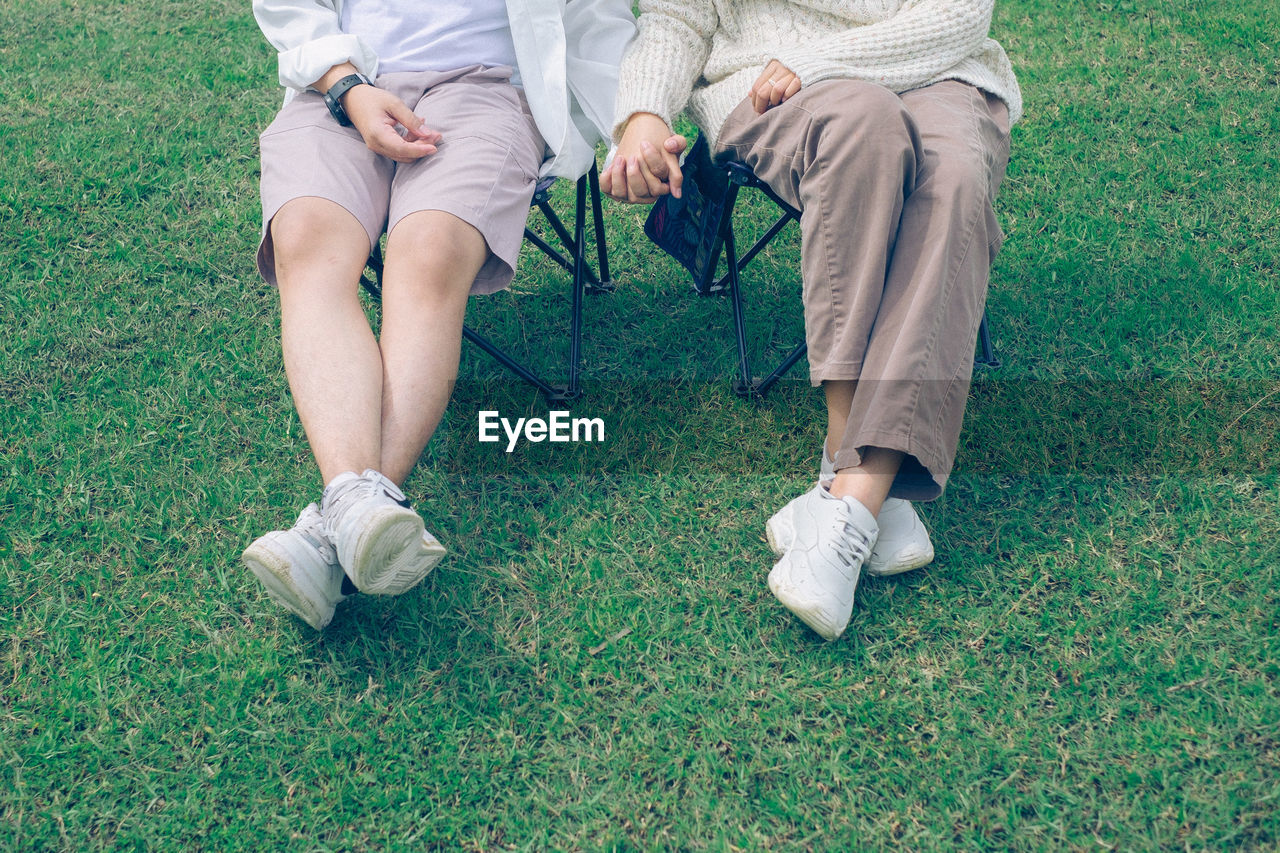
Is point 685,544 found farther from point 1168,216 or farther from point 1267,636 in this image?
point 1168,216

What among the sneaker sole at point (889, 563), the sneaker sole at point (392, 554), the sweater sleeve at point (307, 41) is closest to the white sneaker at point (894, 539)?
the sneaker sole at point (889, 563)

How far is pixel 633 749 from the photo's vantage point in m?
2.03

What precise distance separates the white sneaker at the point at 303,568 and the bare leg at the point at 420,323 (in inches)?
8.2

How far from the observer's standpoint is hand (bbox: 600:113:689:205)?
240cm

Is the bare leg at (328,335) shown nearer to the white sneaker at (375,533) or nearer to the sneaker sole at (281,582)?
the white sneaker at (375,533)

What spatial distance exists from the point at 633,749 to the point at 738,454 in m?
0.95

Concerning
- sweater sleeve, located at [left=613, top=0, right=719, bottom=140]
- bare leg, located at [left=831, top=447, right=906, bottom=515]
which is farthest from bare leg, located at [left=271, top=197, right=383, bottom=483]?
bare leg, located at [left=831, top=447, right=906, bottom=515]

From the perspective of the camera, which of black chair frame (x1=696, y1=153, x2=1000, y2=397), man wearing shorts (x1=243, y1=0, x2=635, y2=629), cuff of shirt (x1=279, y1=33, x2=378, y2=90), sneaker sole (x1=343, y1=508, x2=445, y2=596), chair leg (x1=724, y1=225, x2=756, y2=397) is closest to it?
sneaker sole (x1=343, y1=508, x2=445, y2=596)

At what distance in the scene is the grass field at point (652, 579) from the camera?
1.95 m

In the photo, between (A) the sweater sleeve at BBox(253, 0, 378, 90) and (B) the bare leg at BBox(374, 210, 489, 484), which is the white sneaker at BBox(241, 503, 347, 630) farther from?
(A) the sweater sleeve at BBox(253, 0, 378, 90)

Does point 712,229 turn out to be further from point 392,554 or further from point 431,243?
point 392,554

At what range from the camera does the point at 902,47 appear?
2371mm

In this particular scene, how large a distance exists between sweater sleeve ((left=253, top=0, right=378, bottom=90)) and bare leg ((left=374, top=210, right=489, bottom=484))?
1.64ft

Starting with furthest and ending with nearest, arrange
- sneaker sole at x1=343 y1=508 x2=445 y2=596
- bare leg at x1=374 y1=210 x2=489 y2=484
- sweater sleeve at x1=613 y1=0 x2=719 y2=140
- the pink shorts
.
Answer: sweater sleeve at x1=613 y1=0 x2=719 y2=140 → the pink shorts → bare leg at x1=374 y1=210 x2=489 y2=484 → sneaker sole at x1=343 y1=508 x2=445 y2=596
